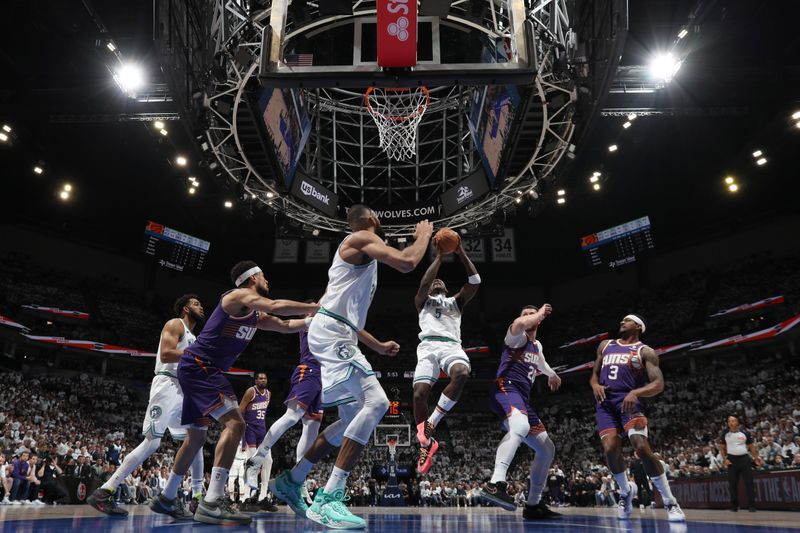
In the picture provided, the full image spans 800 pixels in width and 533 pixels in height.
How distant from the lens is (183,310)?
716 cm

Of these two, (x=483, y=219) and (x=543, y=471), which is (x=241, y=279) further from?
(x=483, y=219)

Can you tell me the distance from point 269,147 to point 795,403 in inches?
674

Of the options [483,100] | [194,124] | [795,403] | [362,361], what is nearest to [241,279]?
[362,361]

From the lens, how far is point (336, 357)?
4695 millimetres

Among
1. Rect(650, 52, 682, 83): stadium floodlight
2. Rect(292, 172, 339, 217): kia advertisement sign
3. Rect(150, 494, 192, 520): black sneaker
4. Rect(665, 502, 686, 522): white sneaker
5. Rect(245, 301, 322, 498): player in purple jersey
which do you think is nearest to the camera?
Rect(150, 494, 192, 520): black sneaker

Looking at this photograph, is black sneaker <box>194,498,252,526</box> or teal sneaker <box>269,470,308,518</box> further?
teal sneaker <box>269,470,308,518</box>

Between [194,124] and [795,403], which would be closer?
[194,124]

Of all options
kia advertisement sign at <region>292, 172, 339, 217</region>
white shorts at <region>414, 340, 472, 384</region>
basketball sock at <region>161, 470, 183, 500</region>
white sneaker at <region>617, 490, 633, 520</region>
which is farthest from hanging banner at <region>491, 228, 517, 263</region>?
basketball sock at <region>161, 470, 183, 500</region>

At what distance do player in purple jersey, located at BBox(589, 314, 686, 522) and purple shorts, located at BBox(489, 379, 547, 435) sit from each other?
0.81 meters

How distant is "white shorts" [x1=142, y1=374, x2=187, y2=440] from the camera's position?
6.80 metres

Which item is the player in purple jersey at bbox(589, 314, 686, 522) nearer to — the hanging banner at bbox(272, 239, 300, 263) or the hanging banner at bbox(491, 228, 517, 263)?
the hanging banner at bbox(491, 228, 517, 263)

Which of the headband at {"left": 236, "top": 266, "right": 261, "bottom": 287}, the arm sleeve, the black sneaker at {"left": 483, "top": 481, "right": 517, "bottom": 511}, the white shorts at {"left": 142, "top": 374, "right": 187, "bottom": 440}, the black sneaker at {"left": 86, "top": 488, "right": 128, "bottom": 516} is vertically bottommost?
the black sneaker at {"left": 86, "top": 488, "right": 128, "bottom": 516}

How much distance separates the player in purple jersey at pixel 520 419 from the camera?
6244 millimetres

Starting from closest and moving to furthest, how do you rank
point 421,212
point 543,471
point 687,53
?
1. point 543,471
2. point 687,53
3. point 421,212
